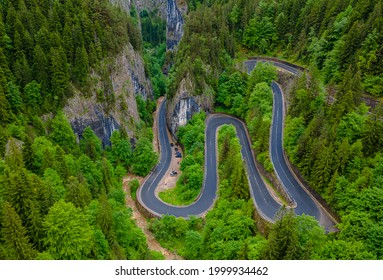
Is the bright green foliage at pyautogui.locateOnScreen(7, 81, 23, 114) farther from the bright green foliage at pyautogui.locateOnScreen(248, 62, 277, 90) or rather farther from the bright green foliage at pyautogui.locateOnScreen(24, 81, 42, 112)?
the bright green foliage at pyautogui.locateOnScreen(248, 62, 277, 90)

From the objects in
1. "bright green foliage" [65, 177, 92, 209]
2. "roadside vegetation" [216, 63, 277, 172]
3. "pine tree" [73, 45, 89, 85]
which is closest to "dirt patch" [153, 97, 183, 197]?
"roadside vegetation" [216, 63, 277, 172]

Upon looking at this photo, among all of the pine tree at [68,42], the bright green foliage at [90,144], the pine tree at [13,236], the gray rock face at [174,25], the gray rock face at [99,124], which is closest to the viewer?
the pine tree at [13,236]

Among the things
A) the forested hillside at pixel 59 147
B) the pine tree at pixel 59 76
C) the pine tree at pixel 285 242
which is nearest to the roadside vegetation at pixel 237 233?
the pine tree at pixel 285 242

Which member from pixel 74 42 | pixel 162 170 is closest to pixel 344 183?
pixel 162 170

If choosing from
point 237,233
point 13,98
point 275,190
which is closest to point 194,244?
point 237,233

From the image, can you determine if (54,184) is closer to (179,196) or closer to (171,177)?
(179,196)

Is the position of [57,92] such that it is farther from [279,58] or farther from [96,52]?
[279,58]

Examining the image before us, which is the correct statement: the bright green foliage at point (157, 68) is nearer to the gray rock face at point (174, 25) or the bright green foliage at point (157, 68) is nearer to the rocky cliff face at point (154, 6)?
the gray rock face at point (174, 25)
